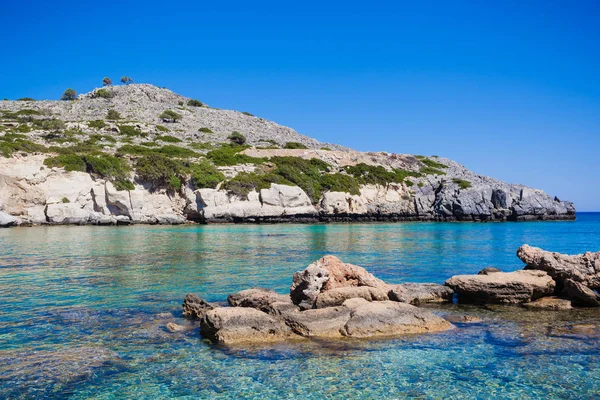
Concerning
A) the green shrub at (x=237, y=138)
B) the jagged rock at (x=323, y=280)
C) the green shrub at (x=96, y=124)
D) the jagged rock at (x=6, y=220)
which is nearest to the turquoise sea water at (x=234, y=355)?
the jagged rock at (x=323, y=280)

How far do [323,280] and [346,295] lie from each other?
926 mm

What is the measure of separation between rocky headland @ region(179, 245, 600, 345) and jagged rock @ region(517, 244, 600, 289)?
3 cm

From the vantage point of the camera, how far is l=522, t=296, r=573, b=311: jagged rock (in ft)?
41.5

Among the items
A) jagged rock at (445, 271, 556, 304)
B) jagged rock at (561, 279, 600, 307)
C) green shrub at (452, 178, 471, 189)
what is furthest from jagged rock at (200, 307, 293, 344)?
green shrub at (452, 178, 471, 189)

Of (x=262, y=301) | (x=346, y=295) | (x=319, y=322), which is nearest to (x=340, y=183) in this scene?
(x=346, y=295)

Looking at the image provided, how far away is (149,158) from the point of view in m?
56.3

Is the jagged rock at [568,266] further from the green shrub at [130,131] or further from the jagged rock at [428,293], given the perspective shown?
the green shrub at [130,131]

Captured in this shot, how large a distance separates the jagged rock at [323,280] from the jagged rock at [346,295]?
0.28 m

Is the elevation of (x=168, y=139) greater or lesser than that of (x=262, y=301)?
greater

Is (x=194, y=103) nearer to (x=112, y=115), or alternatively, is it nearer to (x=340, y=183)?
(x=112, y=115)

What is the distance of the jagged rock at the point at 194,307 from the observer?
11.7 meters

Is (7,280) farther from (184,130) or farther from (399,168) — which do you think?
(184,130)

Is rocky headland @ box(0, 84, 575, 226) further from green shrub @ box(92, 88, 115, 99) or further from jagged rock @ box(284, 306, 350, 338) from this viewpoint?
jagged rock @ box(284, 306, 350, 338)

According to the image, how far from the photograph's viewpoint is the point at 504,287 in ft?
43.8
